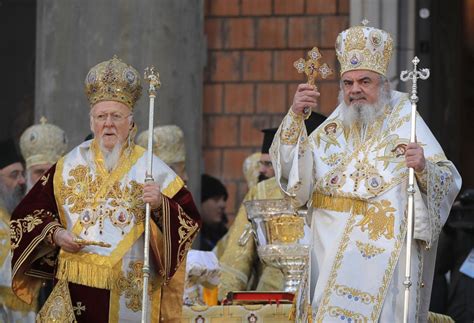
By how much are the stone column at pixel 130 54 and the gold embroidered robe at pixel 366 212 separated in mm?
4735

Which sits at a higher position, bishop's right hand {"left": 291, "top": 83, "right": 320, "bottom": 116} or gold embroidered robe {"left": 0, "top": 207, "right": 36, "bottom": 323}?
bishop's right hand {"left": 291, "top": 83, "right": 320, "bottom": 116}

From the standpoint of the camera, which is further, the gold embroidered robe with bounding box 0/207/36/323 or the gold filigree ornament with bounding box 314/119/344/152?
the gold embroidered robe with bounding box 0/207/36/323

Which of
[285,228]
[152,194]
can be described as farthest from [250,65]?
[152,194]

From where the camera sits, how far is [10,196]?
15578 mm

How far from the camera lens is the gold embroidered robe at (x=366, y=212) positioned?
12633 mm

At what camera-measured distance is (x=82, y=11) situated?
17984 mm

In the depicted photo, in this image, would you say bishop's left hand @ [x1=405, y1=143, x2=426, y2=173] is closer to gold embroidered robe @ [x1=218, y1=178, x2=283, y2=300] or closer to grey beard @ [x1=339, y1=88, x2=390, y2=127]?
grey beard @ [x1=339, y1=88, x2=390, y2=127]

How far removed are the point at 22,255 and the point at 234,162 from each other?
5.81 meters

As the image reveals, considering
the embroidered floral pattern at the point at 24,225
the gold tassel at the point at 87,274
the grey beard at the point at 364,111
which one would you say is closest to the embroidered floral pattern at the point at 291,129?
the grey beard at the point at 364,111

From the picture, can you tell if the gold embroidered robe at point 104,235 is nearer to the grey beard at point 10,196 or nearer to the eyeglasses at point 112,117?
the eyeglasses at point 112,117

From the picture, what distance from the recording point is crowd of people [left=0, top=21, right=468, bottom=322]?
41.6 ft

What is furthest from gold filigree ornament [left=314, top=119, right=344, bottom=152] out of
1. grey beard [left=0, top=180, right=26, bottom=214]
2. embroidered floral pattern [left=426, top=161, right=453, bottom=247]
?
grey beard [left=0, top=180, right=26, bottom=214]

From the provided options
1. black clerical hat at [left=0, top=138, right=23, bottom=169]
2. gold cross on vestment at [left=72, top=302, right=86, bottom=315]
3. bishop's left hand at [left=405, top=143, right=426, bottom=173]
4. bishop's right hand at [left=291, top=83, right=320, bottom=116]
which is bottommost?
gold cross on vestment at [left=72, top=302, right=86, bottom=315]

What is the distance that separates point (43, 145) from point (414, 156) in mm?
4520
